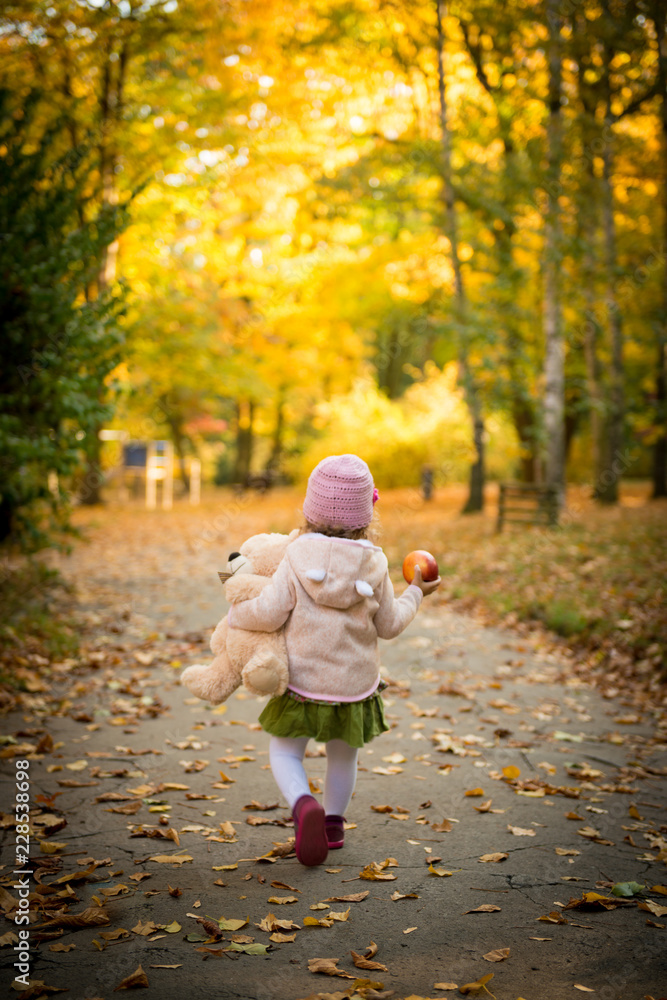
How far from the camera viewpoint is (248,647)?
10.8 feet

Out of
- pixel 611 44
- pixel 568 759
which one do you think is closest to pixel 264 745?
pixel 568 759

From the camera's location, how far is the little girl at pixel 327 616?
3.20 m

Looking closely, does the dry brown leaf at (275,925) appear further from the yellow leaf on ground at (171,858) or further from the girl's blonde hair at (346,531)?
the girl's blonde hair at (346,531)

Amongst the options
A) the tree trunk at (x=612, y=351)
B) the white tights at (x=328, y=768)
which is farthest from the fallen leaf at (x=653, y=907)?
the tree trunk at (x=612, y=351)

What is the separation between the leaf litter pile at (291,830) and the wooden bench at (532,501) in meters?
7.58

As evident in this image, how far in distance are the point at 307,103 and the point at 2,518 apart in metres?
12.0

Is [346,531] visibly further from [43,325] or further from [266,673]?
[43,325]

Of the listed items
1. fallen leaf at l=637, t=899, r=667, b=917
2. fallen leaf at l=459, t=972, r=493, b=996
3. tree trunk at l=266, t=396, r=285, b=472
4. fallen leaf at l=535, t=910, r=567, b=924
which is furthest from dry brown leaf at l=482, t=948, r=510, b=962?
tree trunk at l=266, t=396, r=285, b=472

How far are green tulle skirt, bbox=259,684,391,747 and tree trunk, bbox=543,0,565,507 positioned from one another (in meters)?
11.1

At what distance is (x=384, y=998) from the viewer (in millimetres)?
2428

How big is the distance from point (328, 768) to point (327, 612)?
2.41 ft

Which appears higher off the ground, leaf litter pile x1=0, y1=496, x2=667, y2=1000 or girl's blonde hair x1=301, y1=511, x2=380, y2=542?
girl's blonde hair x1=301, y1=511, x2=380, y2=542

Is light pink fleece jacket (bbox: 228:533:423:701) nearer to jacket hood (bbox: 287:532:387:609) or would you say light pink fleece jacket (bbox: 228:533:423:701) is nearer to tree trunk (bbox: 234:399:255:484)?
jacket hood (bbox: 287:532:387:609)

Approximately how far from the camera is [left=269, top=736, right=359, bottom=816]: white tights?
10.7 feet
